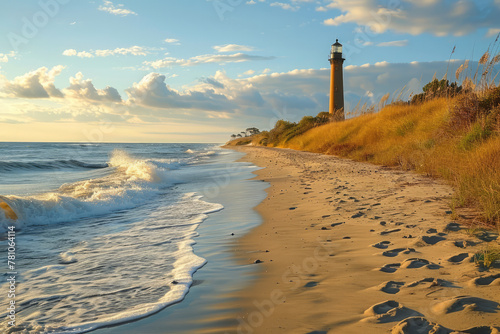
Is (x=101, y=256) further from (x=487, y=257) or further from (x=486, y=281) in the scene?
(x=487, y=257)

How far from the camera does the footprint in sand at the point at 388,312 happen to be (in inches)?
91.2

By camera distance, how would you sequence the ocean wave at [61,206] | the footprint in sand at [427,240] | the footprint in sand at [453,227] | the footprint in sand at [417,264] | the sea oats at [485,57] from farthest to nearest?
the sea oats at [485,57]
the ocean wave at [61,206]
the footprint in sand at [453,227]
the footprint in sand at [427,240]
the footprint in sand at [417,264]

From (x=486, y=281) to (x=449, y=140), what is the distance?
7.03 metres

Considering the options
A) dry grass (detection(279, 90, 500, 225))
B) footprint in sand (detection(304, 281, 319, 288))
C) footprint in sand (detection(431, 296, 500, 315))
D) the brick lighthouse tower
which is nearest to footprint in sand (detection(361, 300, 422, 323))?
footprint in sand (detection(431, 296, 500, 315))

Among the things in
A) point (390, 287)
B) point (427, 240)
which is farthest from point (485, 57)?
point (390, 287)

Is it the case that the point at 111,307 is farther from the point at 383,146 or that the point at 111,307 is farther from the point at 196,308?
the point at 383,146

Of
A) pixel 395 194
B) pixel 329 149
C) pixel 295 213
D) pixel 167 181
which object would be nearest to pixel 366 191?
pixel 395 194

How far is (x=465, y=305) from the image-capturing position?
2.36 metres

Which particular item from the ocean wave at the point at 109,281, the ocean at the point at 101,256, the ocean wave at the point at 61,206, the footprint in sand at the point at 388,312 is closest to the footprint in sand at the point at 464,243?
the footprint in sand at the point at 388,312

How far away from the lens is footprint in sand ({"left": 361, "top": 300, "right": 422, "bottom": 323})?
7.60 feet

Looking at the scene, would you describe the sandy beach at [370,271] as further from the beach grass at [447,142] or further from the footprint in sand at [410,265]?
the beach grass at [447,142]

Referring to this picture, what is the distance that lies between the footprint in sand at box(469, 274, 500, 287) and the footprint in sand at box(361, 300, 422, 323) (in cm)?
72

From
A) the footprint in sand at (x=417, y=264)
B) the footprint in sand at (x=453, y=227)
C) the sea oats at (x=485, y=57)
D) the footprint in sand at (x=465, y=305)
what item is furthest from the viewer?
the sea oats at (x=485, y=57)

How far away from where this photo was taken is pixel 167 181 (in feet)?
43.8
